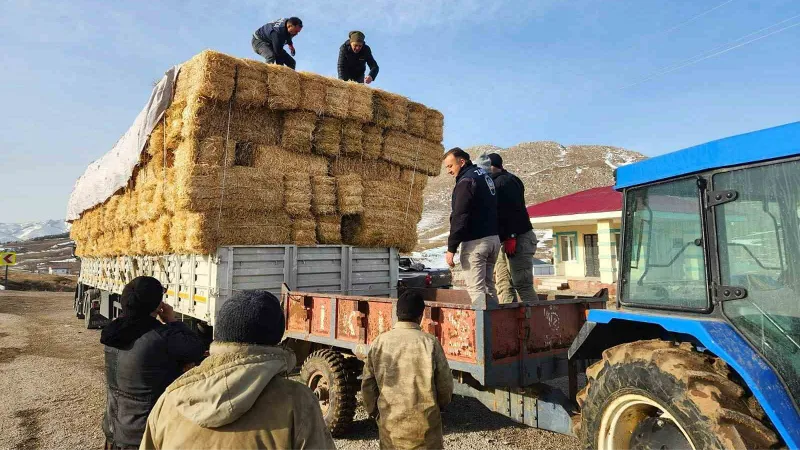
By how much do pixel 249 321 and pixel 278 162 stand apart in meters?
5.73

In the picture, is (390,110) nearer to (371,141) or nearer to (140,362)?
(371,141)

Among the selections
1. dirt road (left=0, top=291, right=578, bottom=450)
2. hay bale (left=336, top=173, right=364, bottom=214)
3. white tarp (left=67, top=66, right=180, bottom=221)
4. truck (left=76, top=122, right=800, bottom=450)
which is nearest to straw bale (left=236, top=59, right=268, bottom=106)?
white tarp (left=67, top=66, right=180, bottom=221)

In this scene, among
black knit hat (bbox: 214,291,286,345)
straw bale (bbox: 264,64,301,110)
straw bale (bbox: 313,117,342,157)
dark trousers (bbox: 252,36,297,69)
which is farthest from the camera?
dark trousers (bbox: 252,36,297,69)

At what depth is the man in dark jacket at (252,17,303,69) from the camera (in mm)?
8359

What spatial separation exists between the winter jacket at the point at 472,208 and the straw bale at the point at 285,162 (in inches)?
125

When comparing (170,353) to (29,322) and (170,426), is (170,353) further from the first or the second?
(29,322)

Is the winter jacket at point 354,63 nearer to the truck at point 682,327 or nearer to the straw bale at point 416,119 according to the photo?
the straw bale at point 416,119

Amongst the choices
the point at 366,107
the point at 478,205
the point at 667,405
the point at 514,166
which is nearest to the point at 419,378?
the point at 667,405

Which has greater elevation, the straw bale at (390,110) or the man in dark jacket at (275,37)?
the man in dark jacket at (275,37)

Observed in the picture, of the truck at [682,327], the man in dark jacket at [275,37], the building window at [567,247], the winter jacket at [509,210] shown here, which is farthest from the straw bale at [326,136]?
the building window at [567,247]

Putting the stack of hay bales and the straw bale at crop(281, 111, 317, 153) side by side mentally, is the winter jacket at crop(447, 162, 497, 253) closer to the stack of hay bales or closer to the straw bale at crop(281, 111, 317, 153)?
the stack of hay bales

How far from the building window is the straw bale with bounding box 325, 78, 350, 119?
18.4 metres

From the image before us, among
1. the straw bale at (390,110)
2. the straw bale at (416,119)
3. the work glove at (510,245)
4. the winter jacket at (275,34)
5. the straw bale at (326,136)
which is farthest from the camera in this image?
the winter jacket at (275,34)

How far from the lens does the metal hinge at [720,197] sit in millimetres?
2629
